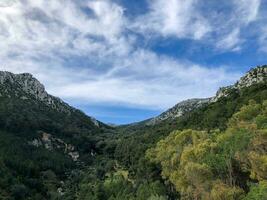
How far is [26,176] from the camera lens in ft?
556

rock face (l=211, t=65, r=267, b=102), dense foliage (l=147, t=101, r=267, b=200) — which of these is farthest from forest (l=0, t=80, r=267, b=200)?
rock face (l=211, t=65, r=267, b=102)

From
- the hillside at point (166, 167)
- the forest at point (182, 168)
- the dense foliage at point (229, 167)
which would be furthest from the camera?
the hillside at point (166, 167)

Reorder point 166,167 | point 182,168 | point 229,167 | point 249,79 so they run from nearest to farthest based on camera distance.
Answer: point 229,167 < point 182,168 < point 166,167 < point 249,79

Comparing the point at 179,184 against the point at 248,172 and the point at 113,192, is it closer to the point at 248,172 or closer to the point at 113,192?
the point at 248,172

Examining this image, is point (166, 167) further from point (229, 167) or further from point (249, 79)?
point (249, 79)

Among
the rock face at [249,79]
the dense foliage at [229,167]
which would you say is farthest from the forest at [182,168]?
the rock face at [249,79]

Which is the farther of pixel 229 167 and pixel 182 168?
pixel 182 168

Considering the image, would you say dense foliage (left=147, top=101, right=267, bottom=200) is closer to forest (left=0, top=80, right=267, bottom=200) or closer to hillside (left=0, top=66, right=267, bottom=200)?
forest (left=0, top=80, right=267, bottom=200)

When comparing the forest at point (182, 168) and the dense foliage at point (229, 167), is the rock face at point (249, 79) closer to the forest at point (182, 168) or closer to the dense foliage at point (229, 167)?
the forest at point (182, 168)

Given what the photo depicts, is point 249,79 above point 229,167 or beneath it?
above

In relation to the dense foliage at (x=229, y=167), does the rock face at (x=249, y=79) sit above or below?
above

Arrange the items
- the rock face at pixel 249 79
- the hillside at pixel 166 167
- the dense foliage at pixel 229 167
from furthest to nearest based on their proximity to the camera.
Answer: the rock face at pixel 249 79, the hillside at pixel 166 167, the dense foliage at pixel 229 167

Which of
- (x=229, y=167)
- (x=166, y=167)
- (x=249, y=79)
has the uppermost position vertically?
(x=249, y=79)

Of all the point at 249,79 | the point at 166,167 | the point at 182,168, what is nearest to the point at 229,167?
the point at 182,168
